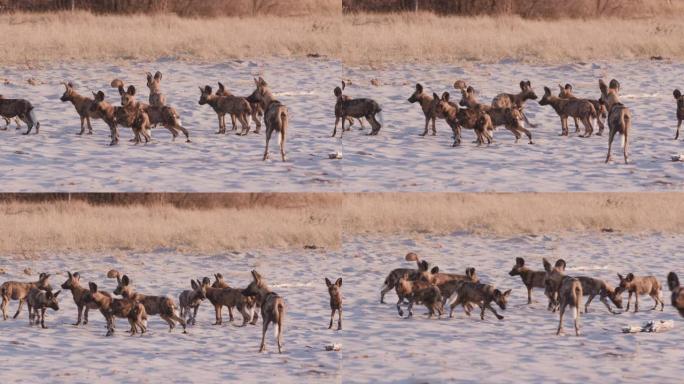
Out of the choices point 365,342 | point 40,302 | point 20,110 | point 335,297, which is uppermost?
point 20,110

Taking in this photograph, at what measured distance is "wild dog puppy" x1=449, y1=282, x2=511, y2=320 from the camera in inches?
831

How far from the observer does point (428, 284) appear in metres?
21.3

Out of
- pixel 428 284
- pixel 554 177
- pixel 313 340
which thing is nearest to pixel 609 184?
pixel 554 177

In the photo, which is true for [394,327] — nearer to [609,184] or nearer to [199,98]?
[609,184]

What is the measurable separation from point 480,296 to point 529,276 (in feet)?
3.98

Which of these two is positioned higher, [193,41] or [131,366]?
[193,41]

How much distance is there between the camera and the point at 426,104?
76.3ft

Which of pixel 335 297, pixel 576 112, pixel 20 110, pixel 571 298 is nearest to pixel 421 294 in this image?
pixel 335 297

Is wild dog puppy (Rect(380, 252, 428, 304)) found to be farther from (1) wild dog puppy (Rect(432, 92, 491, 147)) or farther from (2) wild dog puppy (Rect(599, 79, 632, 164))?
(2) wild dog puppy (Rect(599, 79, 632, 164))

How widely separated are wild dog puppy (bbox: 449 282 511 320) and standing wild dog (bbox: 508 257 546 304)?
31.1 inches

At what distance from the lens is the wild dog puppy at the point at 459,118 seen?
882 inches

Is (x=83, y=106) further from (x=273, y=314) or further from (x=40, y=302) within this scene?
(x=273, y=314)

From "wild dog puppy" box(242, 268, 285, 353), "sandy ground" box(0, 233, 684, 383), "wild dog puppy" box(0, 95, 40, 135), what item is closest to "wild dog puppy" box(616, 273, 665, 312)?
"sandy ground" box(0, 233, 684, 383)

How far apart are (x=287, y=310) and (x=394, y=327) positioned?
1530 millimetres
